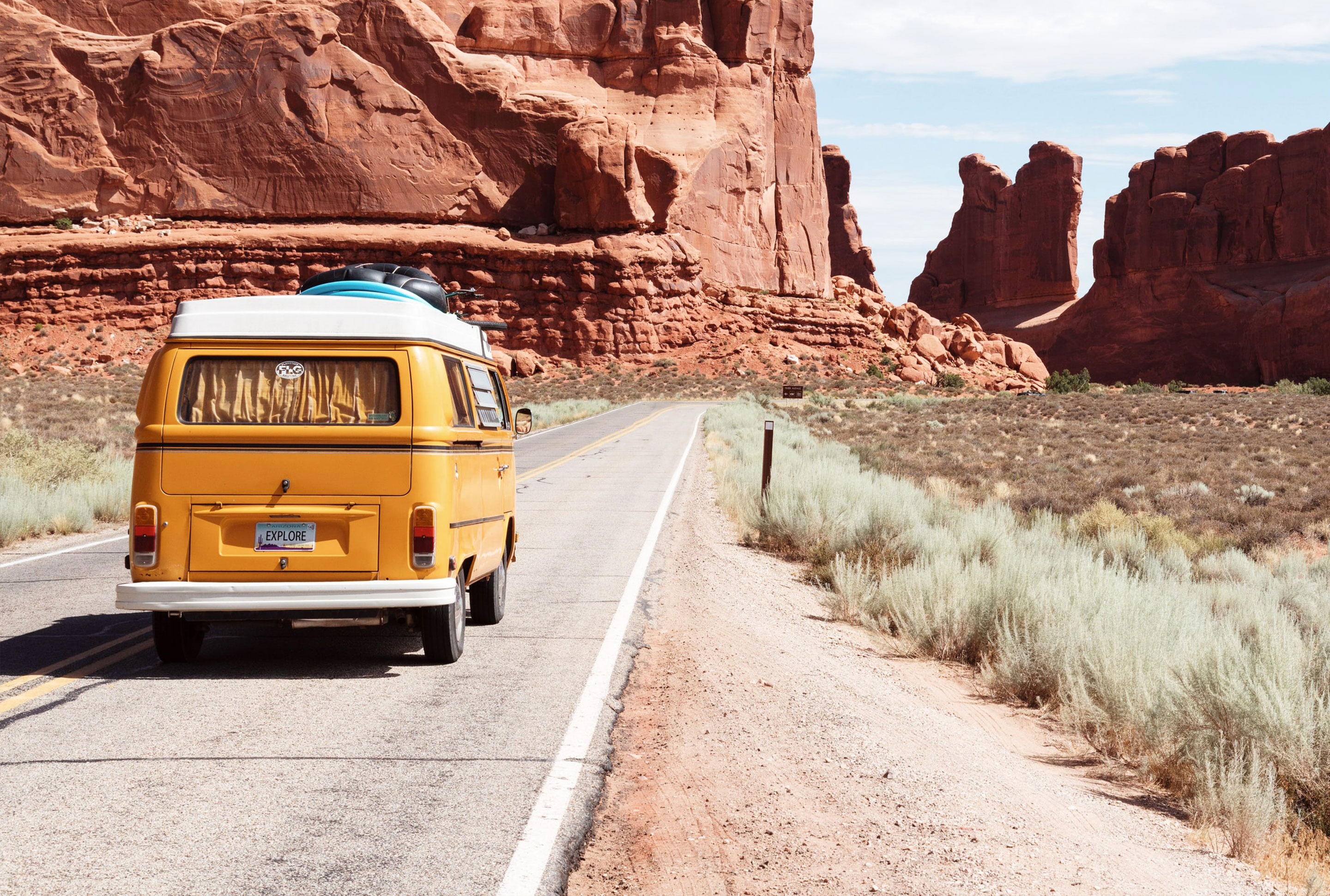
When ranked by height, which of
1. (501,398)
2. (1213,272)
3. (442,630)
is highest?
(1213,272)

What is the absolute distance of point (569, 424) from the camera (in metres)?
41.3

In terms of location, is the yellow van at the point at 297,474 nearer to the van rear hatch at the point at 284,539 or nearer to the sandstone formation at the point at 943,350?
the van rear hatch at the point at 284,539

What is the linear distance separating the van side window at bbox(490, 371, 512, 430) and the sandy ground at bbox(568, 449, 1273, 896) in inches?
110

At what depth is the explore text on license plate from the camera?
6617 mm

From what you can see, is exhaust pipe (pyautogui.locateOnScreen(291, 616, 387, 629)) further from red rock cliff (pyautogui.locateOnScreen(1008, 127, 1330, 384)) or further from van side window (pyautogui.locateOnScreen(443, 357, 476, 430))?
red rock cliff (pyautogui.locateOnScreen(1008, 127, 1330, 384))

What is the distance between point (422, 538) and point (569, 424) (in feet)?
114

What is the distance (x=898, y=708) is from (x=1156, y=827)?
1.90 m

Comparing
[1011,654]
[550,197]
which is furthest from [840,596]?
[550,197]

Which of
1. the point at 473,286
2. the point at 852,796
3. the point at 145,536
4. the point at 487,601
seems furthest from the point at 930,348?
the point at 852,796

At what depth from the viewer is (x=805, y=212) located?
94875 mm

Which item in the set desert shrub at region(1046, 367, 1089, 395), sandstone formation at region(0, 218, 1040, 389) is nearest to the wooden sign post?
sandstone formation at region(0, 218, 1040, 389)

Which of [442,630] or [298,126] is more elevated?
[298,126]

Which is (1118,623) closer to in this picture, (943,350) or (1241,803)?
(1241,803)

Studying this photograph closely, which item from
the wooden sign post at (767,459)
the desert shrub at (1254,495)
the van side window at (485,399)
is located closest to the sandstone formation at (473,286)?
the desert shrub at (1254,495)
